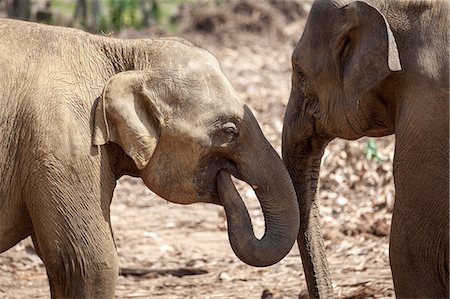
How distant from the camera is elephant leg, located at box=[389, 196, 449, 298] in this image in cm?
516

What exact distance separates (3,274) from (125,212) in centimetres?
190

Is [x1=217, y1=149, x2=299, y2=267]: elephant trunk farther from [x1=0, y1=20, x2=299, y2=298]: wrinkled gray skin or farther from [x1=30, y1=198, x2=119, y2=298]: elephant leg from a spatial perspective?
[x1=30, y1=198, x2=119, y2=298]: elephant leg

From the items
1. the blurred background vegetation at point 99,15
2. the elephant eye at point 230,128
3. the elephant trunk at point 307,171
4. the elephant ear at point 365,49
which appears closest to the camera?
the elephant ear at point 365,49

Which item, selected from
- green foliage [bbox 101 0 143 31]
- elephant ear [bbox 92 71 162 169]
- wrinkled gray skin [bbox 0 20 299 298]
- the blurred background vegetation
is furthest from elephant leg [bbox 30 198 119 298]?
green foliage [bbox 101 0 143 31]

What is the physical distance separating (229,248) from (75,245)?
3210mm

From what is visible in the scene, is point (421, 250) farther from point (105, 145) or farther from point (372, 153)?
point (372, 153)

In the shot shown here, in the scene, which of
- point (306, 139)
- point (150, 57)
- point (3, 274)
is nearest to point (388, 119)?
point (306, 139)

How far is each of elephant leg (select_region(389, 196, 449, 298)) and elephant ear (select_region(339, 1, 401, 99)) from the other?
0.51 m

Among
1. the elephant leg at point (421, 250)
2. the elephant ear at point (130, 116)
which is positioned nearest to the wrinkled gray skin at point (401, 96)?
the elephant leg at point (421, 250)

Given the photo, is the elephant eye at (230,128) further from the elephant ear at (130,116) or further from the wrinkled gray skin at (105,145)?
the elephant ear at (130,116)

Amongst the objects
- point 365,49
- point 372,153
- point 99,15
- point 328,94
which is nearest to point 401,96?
point 365,49

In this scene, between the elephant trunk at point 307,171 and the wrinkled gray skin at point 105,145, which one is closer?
Answer: the wrinkled gray skin at point 105,145

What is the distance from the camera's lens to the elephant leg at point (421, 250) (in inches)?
203

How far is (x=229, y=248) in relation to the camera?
833cm
